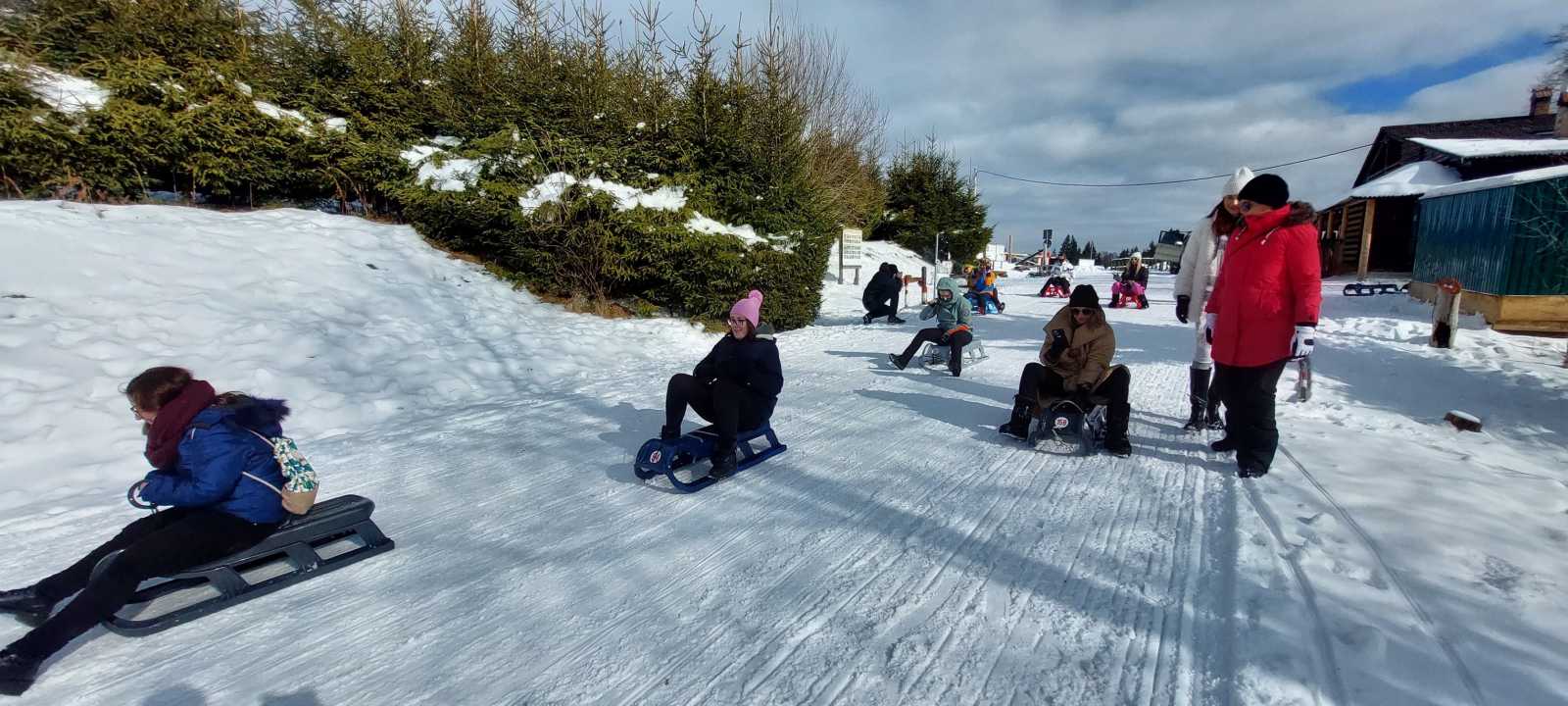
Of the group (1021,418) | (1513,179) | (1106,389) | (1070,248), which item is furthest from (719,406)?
(1070,248)

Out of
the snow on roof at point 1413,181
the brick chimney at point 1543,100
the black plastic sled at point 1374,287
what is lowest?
the black plastic sled at point 1374,287

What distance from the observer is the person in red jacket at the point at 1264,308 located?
3605mm

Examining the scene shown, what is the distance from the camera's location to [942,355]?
7699 mm

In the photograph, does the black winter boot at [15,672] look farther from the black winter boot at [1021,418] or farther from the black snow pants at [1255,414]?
the black snow pants at [1255,414]

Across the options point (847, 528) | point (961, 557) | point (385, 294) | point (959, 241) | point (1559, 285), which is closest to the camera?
point (961, 557)

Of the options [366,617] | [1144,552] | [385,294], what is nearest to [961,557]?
[1144,552]

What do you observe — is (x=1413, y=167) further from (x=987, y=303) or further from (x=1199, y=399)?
(x=1199, y=399)

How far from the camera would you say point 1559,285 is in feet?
30.2

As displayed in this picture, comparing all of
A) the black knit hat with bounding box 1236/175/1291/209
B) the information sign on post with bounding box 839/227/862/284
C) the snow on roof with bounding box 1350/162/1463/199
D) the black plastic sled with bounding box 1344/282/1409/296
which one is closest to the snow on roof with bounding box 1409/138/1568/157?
the snow on roof with bounding box 1350/162/1463/199

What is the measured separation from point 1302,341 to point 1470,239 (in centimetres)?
1243


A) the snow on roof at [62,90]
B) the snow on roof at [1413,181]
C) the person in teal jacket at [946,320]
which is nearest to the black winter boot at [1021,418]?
the person in teal jacket at [946,320]

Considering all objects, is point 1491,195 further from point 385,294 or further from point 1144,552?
point 385,294

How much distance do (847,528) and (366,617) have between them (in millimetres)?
2176

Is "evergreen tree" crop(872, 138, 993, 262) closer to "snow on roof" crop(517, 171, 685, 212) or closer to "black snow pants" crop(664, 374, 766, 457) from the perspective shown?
"snow on roof" crop(517, 171, 685, 212)
